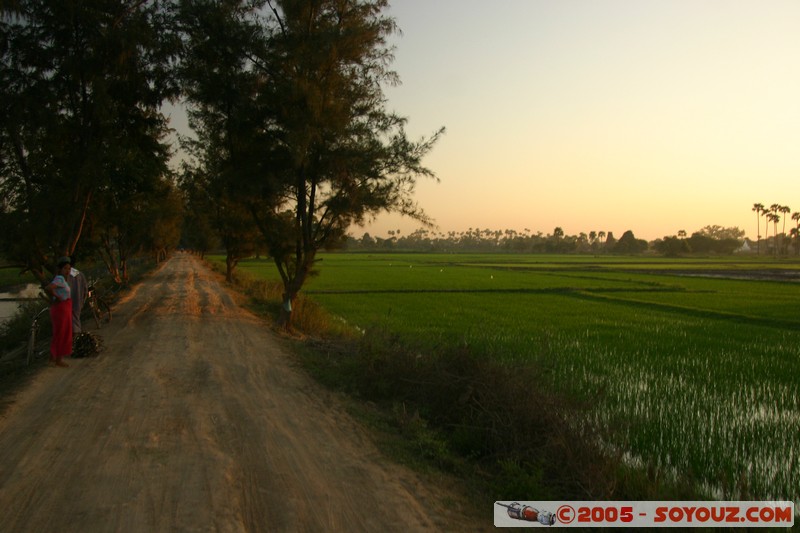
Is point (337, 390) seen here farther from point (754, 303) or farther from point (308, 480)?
point (754, 303)

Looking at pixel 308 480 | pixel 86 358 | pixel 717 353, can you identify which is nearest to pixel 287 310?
pixel 86 358

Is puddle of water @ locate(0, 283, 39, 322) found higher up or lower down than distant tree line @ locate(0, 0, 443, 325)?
lower down

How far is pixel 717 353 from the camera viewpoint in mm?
13844

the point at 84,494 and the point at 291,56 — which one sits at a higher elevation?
the point at 291,56

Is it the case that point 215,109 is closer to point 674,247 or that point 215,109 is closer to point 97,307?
point 97,307

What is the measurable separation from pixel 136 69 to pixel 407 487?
14292mm

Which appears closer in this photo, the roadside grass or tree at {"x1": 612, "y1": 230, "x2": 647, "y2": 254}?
the roadside grass

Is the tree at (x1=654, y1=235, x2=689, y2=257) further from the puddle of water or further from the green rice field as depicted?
the puddle of water

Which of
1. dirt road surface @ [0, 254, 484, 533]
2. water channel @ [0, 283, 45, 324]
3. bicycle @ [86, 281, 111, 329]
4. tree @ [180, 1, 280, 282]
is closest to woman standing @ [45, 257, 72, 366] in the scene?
dirt road surface @ [0, 254, 484, 533]

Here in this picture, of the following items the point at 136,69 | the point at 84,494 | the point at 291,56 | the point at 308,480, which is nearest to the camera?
the point at 84,494

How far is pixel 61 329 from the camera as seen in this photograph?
367 inches

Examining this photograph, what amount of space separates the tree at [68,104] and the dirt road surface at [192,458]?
7.30m

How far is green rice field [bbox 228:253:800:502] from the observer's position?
21.5 feet

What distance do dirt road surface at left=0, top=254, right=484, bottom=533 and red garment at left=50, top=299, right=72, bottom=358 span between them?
401 mm
